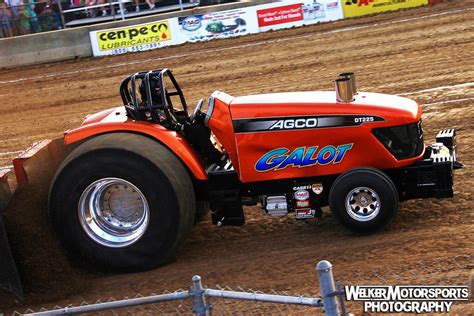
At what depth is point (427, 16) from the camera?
18.0 meters

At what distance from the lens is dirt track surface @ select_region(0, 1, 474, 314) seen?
623 centimetres

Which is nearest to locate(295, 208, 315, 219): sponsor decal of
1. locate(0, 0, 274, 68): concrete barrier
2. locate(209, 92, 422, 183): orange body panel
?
locate(209, 92, 422, 183): orange body panel

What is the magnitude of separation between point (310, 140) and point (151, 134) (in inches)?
55.2

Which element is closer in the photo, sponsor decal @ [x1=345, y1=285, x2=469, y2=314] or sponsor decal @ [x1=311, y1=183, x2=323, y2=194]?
sponsor decal @ [x1=345, y1=285, x2=469, y2=314]

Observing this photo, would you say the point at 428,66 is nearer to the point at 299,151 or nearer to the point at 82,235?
the point at 299,151

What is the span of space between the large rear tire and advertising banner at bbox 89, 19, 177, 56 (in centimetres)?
1391

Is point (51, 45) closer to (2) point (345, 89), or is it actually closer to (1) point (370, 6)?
(1) point (370, 6)

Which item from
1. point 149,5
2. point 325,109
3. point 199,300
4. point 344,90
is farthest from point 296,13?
point 199,300

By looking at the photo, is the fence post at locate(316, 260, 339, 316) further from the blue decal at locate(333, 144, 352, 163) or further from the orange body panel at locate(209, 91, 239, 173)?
the orange body panel at locate(209, 91, 239, 173)

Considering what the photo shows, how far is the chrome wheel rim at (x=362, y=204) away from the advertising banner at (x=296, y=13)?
45.2 ft

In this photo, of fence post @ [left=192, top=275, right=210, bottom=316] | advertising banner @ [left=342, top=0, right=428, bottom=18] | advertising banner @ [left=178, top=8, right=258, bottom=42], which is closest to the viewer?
fence post @ [left=192, top=275, right=210, bottom=316]

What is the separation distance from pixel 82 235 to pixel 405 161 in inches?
114

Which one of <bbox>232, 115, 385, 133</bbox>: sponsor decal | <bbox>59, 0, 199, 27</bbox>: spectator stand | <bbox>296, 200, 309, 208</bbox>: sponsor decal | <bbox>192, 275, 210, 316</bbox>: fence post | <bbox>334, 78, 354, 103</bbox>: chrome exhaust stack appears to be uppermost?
<bbox>59, 0, 199, 27</bbox>: spectator stand

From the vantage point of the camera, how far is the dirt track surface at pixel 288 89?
20.4 feet
